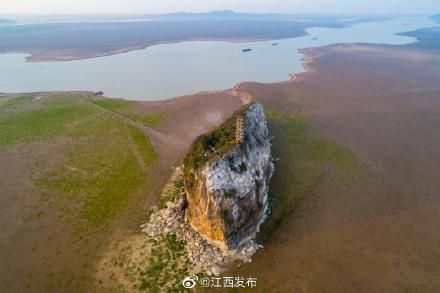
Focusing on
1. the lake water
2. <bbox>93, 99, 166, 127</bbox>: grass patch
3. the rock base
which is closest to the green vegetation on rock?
the rock base

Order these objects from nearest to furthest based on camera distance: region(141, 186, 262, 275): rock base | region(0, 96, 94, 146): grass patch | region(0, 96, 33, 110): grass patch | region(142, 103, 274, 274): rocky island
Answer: region(141, 186, 262, 275): rock base, region(142, 103, 274, 274): rocky island, region(0, 96, 94, 146): grass patch, region(0, 96, 33, 110): grass patch

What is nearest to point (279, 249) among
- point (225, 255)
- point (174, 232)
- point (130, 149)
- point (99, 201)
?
point (225, 255)

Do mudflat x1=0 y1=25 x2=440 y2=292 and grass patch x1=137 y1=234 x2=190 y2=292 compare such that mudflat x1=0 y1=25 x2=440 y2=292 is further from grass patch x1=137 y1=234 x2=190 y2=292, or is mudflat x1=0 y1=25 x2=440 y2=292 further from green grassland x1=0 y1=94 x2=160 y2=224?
grass patch x1=137 y1=234 x2=190 y2=292

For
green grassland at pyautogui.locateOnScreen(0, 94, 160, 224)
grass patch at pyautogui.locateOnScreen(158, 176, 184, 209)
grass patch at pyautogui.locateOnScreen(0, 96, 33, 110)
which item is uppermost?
grass patch at pyautogui.locateOnScreen(0, 96, 33, 110)

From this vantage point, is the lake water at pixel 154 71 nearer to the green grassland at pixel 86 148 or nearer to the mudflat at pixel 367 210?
the green grassland at pixel 86 148

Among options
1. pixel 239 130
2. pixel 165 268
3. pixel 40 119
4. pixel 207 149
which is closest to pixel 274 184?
pixel 239 130

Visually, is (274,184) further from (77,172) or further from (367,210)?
(77,172)

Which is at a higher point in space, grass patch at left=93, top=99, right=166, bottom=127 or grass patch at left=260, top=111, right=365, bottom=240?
grass patch at left=93, top=99, right=166, bottom=127
